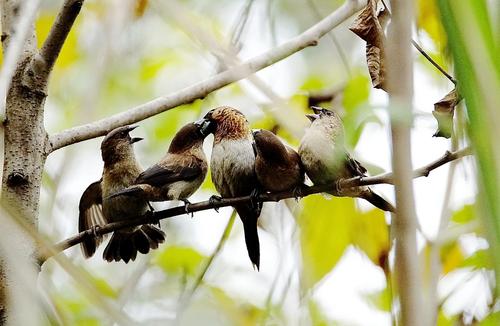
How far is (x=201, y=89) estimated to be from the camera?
1.58 m

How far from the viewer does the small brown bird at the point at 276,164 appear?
1713 mm

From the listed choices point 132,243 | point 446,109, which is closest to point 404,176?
point 446,109

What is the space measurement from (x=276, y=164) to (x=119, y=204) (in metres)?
0.57

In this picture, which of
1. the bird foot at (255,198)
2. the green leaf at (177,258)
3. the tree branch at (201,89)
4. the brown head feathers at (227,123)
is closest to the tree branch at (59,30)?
the tree branch at (201,89)

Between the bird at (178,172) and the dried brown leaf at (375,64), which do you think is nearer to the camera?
the dried brown leaf at (375,64)

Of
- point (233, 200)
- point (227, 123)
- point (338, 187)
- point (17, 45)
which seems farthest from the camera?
point (227, 123)

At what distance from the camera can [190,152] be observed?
2.25 m

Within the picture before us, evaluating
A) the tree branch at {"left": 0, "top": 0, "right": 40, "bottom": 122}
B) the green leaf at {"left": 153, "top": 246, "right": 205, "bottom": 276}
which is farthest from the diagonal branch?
the green leaf at {"left": 153, "top": 246, "right": 205, "bottom": 276}

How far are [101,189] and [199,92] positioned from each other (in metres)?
0.80

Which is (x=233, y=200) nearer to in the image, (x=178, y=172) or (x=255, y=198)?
(x=255, y=198)

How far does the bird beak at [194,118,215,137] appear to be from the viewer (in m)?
2.27

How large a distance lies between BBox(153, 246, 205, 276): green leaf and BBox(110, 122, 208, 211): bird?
285mm

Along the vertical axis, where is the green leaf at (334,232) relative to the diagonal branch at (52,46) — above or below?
below

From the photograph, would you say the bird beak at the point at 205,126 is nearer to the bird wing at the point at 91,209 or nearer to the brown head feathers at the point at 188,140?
the brown head feathers at the point at 188,140
